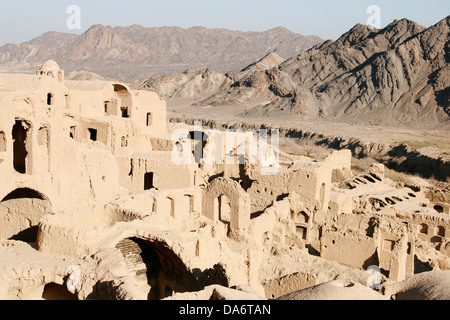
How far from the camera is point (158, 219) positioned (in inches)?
555

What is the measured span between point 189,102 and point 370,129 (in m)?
41.1

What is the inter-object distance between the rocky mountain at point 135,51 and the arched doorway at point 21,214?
110m

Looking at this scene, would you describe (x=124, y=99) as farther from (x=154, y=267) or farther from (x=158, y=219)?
(x=154, y=267)

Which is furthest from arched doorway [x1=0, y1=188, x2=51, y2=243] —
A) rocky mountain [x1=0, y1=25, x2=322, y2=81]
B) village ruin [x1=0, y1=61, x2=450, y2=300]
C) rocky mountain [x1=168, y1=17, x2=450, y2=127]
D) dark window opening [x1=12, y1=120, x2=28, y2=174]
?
rocky mountain [x1=0, y1=25, x2=322, y2=81]

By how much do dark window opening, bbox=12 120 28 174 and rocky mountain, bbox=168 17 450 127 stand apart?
6382cm

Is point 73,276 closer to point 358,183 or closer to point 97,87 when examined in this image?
point 97,87

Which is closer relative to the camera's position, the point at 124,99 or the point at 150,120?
the point at 124,99

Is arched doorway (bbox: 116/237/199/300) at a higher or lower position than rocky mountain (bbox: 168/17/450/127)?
lower

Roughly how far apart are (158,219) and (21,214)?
543cm

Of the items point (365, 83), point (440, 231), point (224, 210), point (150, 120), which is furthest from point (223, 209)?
point (365, 83)

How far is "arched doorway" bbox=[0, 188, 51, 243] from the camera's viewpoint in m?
15.9

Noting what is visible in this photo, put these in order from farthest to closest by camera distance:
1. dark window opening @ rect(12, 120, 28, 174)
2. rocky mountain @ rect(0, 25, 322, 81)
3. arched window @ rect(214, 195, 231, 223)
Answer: rocky mountain @ rect(0, 25, 322, 81)
arched window @ rect(214, 195, 231, 223)
dark window opening @ rect(12, 120, 28, 174)

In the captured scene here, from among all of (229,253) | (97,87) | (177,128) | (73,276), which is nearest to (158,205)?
(229,253)

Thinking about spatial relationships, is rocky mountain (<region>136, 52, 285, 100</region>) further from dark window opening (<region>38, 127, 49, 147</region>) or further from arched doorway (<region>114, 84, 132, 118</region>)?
dark window opening (<region>38, 127, 49, 147</region>)
